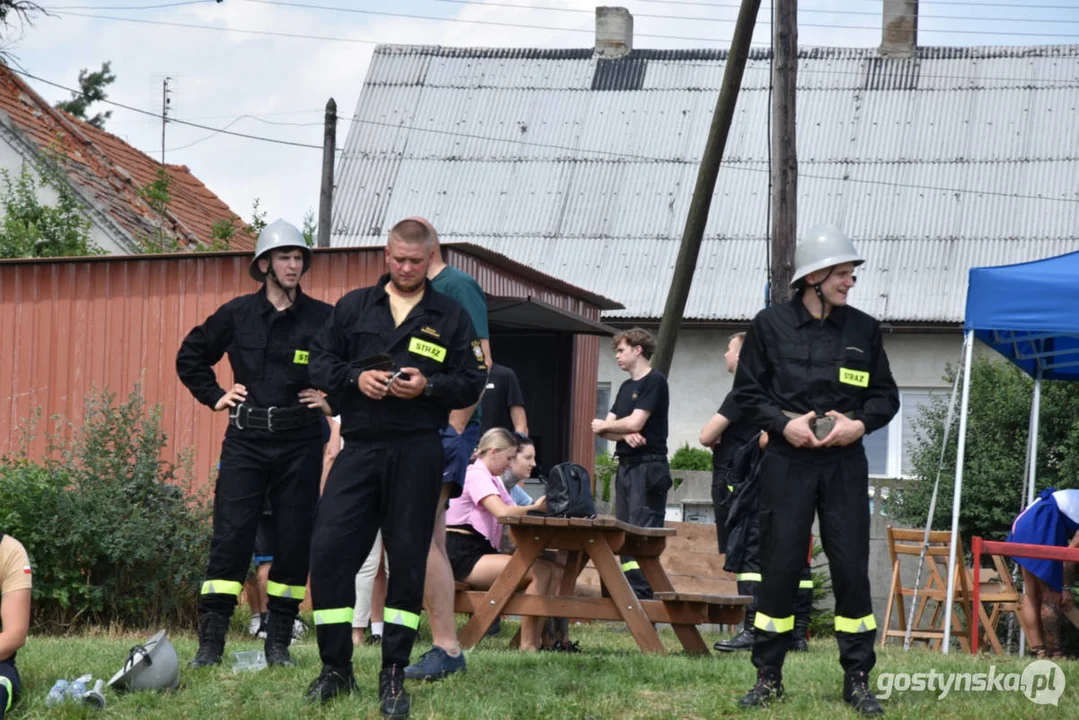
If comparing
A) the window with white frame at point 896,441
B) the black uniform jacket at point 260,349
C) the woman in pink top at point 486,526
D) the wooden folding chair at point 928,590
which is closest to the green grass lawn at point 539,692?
the woman in pink top at point 486,526

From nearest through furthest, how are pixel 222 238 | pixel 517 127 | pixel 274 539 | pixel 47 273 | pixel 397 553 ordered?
pixel 397 553 < pixel 274 539 < pixel 47 273 < pixel 222 238 < pixel 517 127

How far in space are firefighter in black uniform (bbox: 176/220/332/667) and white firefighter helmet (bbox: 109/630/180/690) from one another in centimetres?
43

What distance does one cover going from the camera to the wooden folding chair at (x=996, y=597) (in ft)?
39.9

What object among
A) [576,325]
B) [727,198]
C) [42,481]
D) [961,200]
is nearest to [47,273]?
[42,481]

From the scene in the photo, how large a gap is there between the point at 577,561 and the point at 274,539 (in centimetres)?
248

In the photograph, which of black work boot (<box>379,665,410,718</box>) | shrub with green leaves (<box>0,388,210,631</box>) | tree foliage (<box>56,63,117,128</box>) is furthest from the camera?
tree foliage (<box>56,63,117,128</box>)

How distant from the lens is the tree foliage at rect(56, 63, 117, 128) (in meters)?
43.1

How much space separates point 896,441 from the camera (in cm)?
2245

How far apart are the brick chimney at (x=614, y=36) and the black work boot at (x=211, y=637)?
23973 mm

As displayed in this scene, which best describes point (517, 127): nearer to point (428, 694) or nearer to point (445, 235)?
point (445, 235)

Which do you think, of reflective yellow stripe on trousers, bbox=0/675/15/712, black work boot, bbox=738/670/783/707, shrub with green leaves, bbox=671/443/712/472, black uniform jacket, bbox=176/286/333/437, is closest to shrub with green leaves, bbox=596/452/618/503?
shrub with green leaves, bbox=671/443/712/472

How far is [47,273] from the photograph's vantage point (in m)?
12.7

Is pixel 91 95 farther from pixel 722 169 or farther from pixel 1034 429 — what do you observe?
pixel 1034 429

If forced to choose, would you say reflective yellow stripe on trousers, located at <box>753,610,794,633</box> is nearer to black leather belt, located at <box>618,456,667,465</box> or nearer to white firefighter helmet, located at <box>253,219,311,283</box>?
white firefighter helmet, located at <box>253,219,311,283</box>
